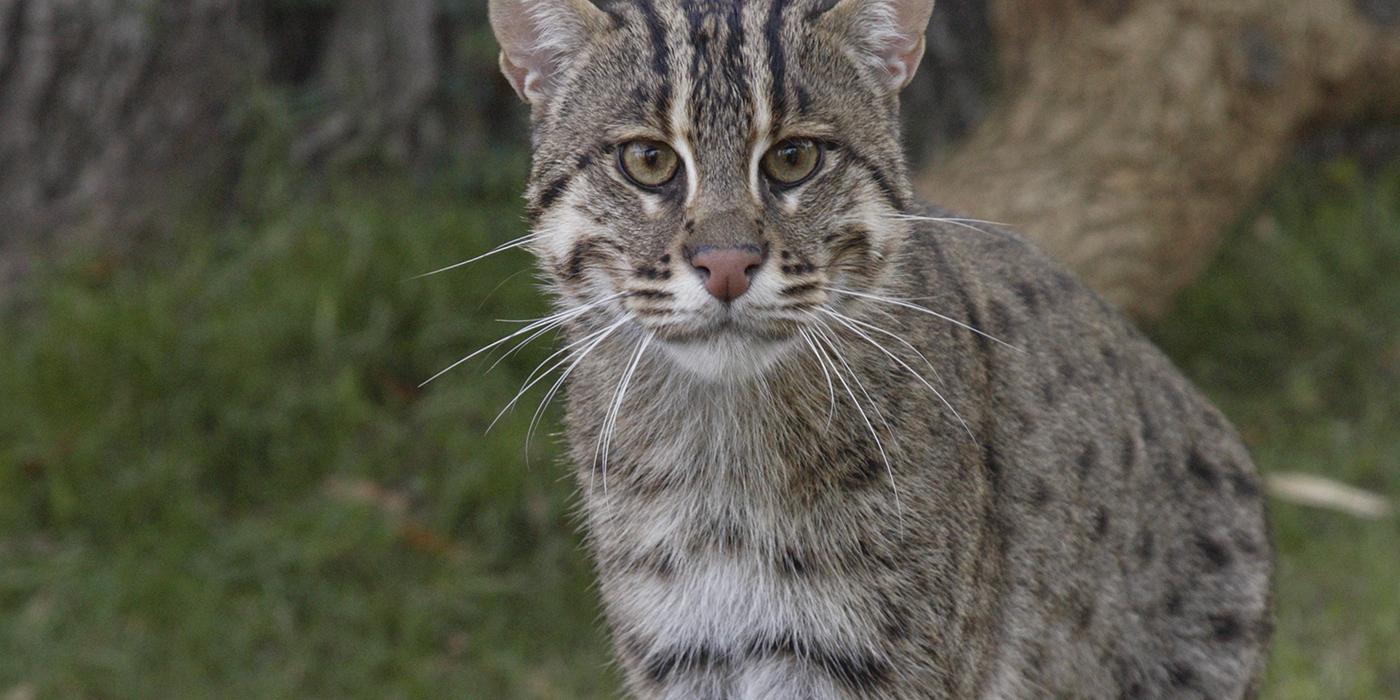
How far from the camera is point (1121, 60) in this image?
24.4 feet

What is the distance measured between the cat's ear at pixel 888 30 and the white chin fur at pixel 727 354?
77 cm

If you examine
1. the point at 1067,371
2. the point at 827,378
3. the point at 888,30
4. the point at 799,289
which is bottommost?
the point at 1067,371

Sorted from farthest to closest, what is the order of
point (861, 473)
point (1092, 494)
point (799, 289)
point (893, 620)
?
point (1092, 494)
point (861, 473)
point (893, 620)
point (799, 289)

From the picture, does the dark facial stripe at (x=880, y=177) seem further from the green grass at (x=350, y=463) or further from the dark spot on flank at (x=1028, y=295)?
the green grass at (x=350, y=463)

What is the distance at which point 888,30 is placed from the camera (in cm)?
403

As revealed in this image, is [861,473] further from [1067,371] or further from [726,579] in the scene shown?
[1067,371]

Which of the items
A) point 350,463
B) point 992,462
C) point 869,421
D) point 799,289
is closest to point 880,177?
point 799,289

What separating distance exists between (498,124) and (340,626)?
10.3 feet

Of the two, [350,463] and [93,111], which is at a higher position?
[93,111]

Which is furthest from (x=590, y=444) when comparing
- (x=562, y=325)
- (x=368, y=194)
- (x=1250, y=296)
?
(x=1250, y=296)

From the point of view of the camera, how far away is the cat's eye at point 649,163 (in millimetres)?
3721

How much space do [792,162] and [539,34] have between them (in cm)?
79

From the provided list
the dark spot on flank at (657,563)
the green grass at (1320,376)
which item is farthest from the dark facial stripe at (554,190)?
the green grass at (1320,376)

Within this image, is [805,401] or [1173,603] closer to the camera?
[805,401]
